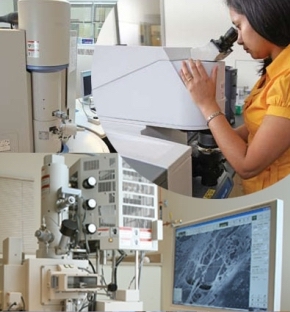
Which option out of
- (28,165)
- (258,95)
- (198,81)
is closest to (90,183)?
(28,165)

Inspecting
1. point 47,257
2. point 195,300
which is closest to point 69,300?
point 47,257

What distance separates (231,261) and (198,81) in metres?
0.59

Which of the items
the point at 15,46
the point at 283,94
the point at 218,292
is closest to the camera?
the point at 283,94

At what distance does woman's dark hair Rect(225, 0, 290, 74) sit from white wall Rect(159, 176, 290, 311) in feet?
1.38

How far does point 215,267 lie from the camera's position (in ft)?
4.91

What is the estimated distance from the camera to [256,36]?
1.26 metres

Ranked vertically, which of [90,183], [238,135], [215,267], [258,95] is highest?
[258,95]

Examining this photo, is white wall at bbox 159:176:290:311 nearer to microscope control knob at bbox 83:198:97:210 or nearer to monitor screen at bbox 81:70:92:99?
microscope control knob at bbox 83:198:97:210

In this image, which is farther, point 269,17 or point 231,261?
point 231,261

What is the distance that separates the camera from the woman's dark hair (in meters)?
1.21

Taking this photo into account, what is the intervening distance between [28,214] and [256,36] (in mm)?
849

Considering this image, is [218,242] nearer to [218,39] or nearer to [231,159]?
[231,159]

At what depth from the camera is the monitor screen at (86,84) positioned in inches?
51.1

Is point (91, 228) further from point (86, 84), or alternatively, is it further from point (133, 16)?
point (133, 16)
